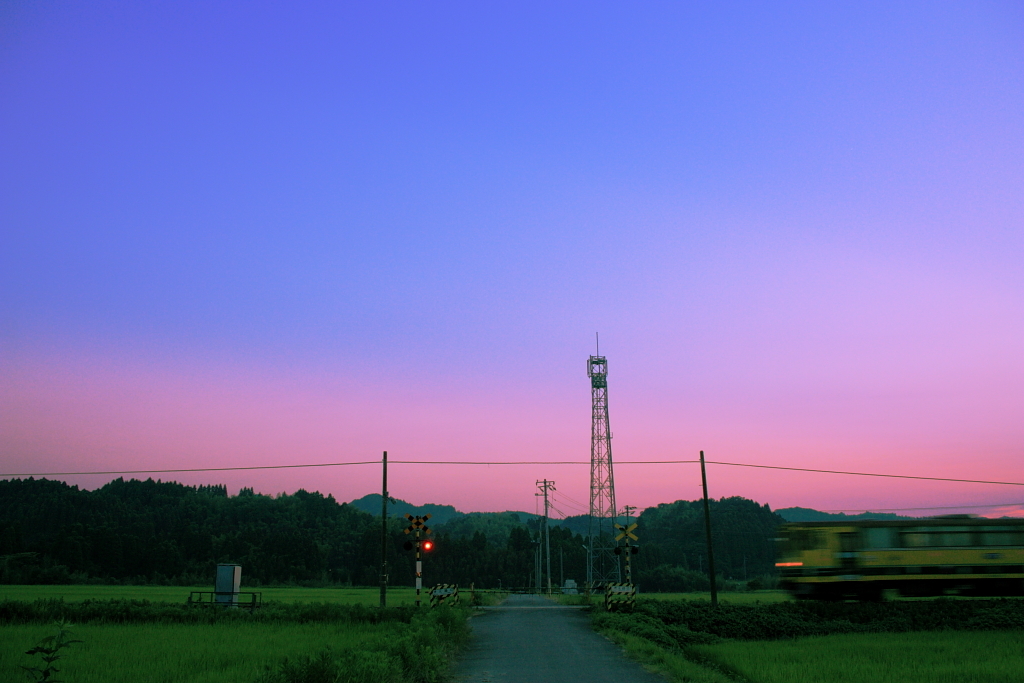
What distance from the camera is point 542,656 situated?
19.1 meters

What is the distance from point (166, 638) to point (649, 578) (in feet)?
356

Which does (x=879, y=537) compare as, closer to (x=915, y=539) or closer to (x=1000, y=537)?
(x=915, y=539)

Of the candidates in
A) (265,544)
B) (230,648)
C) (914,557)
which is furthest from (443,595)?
(265,544)

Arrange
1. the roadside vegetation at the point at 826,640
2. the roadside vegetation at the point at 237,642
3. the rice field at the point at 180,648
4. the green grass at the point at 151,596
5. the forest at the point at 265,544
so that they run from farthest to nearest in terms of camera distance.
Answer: the forest at the point at 265,544, the green grass at the point at 151,596, the roadside vegetation at the point at 826,640, the rice field at the point at 180,648, the roadside vegetation at the point at 237,642

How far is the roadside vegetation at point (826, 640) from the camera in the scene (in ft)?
60.5

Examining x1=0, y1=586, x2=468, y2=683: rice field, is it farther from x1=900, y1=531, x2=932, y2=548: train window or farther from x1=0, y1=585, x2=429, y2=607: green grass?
x1=900, y1=531, x2=932, y2=548: train window

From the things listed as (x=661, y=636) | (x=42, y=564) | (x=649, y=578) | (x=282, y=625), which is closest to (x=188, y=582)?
(x=42, y=564)

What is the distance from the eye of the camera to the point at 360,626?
1087 inches

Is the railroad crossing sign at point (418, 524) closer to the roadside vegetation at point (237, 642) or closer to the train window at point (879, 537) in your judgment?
the roadside vegetation at point (237, 642)

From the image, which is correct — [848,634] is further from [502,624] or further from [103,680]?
[103,680]

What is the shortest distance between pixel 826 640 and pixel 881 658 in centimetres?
492

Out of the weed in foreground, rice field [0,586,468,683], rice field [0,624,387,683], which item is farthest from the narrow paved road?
the weed in foreground

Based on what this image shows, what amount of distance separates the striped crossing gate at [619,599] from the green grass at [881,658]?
19.3 ft

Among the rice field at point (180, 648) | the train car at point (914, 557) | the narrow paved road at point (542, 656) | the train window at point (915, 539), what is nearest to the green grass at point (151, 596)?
the rice field at point (180, 648)
